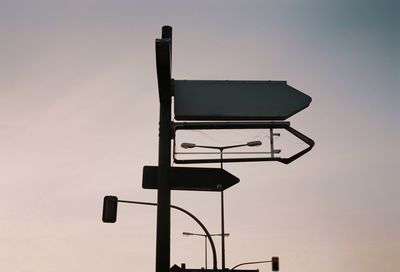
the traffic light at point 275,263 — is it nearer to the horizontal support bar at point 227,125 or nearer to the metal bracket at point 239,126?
the metal bracket at point 239,126

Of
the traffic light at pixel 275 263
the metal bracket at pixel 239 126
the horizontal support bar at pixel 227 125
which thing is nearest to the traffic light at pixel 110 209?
the metal bracket at pixel 239 126

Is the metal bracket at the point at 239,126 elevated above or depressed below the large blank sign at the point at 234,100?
below

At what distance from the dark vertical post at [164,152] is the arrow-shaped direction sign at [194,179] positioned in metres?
0.37

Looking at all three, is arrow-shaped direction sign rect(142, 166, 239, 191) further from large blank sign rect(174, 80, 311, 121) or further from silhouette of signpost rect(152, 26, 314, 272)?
large blank sign rect(174, 80, 311, 121)

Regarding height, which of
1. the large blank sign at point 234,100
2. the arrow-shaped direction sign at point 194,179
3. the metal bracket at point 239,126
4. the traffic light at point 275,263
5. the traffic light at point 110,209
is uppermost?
the large blank sign at point 234,100

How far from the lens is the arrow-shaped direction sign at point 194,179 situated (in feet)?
14.7

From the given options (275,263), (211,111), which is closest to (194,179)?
(211,111)

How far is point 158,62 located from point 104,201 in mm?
2922

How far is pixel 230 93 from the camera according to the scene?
431 centimetres

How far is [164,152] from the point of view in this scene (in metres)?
4.07

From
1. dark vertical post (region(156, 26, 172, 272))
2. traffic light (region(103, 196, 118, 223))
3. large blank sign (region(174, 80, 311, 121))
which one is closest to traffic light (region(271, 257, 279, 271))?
traffic light (region(103, 196, 118, 223))

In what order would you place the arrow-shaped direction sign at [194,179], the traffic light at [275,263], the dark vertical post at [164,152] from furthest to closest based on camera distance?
the traffic light at [275,263]
the arrow-shaped direction sign at [194,179]
the dark vertical post at [164,152]

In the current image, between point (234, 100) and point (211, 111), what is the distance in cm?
26

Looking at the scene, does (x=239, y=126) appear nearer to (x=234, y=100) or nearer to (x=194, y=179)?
(x=234, y=100)
